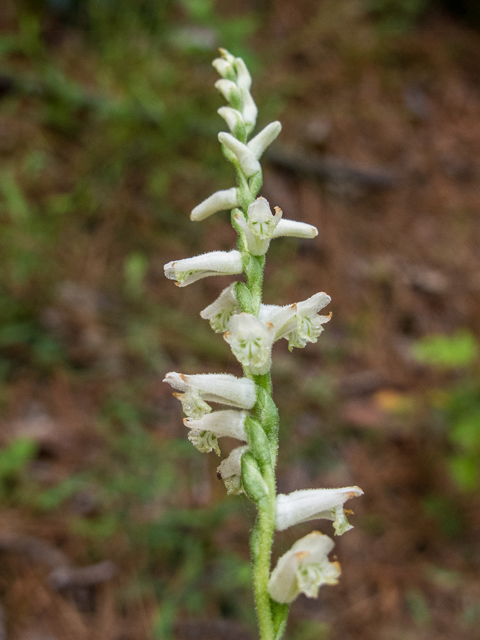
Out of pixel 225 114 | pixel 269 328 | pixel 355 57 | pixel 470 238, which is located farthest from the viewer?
pixel 355 57

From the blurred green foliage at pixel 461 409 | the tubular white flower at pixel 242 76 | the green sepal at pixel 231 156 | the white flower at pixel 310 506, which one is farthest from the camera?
the blurred green foliage at pixel 461 409

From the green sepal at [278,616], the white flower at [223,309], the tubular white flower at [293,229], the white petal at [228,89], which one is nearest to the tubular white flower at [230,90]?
the white petal at [228,89]

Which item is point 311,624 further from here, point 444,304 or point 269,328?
point 444,304

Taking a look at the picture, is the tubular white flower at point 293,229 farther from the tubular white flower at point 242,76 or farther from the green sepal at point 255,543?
the green sepal at point 255,543

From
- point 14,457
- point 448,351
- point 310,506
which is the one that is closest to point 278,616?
point 310,506

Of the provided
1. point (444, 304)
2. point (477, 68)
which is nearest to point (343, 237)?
point (444, 304)

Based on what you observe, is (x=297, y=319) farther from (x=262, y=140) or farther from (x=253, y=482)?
(x=262, y=140)
